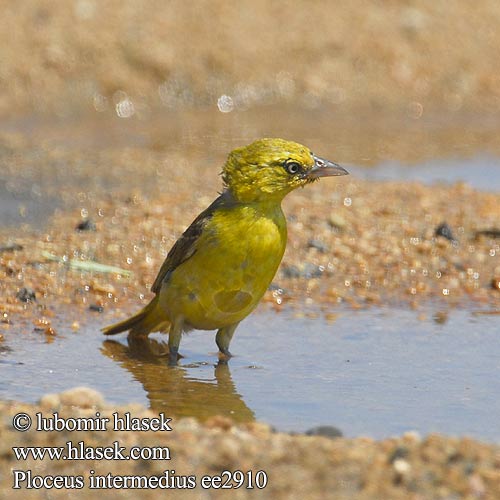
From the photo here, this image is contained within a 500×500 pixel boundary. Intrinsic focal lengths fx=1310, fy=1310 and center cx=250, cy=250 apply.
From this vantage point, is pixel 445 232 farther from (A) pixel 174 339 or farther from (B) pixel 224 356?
(A) pixel 174 339

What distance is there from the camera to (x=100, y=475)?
4629mm

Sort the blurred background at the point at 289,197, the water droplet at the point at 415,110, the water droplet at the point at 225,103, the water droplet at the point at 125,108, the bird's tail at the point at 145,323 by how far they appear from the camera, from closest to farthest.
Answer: the blurred background at the point at 289,197
the bird's tail at the point at 145,323
the water droplet at the point at 125,108
the water droplet at the point at 225,103
the water droplet at the point at 415,110

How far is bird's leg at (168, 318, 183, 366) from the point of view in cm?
691

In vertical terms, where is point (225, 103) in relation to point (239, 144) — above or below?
above

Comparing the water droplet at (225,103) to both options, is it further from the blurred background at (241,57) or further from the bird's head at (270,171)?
the bird's head at (270,171)

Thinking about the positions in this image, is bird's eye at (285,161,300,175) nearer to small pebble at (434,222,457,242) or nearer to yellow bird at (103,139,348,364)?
yellow bird at (103,139,348,364)

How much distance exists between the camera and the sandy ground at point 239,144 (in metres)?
4.77

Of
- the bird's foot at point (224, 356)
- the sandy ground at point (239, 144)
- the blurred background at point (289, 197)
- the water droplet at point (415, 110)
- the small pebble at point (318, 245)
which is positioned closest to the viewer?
the sandy ground at point (239, 144)

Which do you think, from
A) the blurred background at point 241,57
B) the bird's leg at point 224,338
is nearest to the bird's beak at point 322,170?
the bird's leg at point 224,338

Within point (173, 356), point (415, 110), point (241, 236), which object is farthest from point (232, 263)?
point (415, 110)

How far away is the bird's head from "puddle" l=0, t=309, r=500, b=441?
93cm

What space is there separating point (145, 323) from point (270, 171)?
4.04 feet

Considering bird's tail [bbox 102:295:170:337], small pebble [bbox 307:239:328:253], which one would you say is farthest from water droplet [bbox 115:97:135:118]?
bird's tail [bbox 102:295:170:337]

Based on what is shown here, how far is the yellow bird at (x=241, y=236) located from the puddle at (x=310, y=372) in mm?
374
